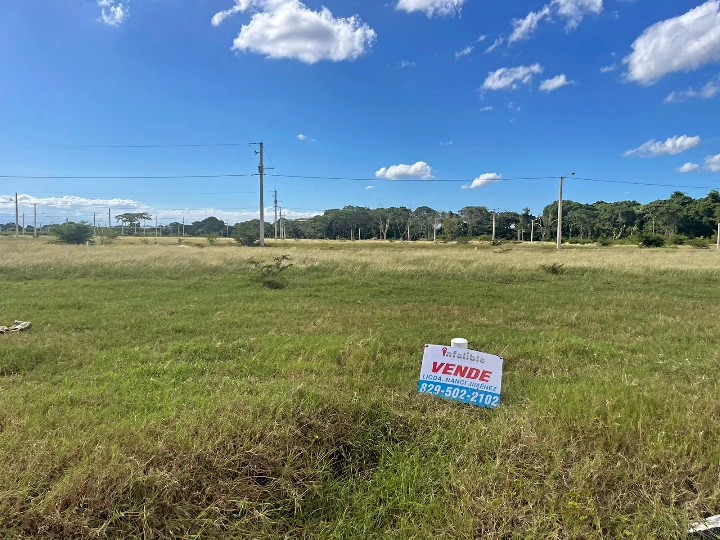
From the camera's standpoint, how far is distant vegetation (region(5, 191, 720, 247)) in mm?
72500

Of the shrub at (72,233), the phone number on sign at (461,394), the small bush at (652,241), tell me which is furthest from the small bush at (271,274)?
the shrub at (72,233)

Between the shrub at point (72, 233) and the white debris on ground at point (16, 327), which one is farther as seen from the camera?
the shrub at point (72, 233)

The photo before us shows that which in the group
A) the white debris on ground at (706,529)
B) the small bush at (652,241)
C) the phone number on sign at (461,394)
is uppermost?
the small bush at (652,241)

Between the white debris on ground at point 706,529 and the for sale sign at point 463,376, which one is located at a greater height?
the for sale sign at point 463,376

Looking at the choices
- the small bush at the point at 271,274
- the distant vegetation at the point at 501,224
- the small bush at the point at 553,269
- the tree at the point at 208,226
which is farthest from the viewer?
the tree at the point at 208,226

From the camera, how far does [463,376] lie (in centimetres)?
358

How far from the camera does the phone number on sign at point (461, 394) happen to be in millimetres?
3504

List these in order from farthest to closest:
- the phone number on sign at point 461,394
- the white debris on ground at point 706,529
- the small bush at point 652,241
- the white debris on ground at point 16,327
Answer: the small bush at point 652,241 < the white debris on ground at point 16,327 < the phone number on sign at point 461,394 < the white debris on ground at point 706,529

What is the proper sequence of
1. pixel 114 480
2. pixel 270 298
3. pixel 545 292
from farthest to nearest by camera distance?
1. pixel 545 292
2. pixel 270 298
3. pixel 114 480

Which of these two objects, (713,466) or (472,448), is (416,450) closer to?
(472,448)

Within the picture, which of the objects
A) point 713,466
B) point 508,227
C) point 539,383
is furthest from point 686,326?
point 508,227

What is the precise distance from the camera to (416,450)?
294cm

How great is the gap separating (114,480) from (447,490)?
1.88 meters

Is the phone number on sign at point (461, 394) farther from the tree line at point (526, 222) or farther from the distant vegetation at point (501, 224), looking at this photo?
the tree line at point (526, 222)
